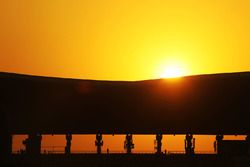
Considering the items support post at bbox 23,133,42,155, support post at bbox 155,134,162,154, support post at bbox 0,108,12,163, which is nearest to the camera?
support post at bbox 0,108,12,163

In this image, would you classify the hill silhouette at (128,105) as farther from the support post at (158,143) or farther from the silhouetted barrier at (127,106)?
the support post at (158,143)

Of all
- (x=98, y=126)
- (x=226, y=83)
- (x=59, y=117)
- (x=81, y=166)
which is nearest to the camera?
(x=81, y=166)

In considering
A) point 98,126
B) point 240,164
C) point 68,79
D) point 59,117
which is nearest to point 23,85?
point 68,79

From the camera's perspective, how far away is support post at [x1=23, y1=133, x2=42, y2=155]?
7196 centimetres

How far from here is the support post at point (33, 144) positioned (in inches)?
2833

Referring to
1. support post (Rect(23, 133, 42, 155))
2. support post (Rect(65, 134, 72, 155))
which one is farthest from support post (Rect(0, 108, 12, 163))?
support post (Rect(65, 134, 72, 155))

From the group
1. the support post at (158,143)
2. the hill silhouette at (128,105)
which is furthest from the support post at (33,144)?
the support post at (158,143)

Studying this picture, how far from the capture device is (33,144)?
243 feet

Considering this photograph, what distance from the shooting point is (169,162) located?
54562mm

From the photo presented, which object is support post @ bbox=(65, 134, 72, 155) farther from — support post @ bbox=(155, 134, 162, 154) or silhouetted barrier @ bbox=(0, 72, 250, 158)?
support post @ bbox=(155, 134, 162, 154)

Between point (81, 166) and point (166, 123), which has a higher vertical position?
point (166, 123)

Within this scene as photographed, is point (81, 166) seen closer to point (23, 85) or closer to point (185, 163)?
point (185, 163)

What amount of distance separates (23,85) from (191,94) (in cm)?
2212

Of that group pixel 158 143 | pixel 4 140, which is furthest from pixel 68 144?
pixel 4 140
